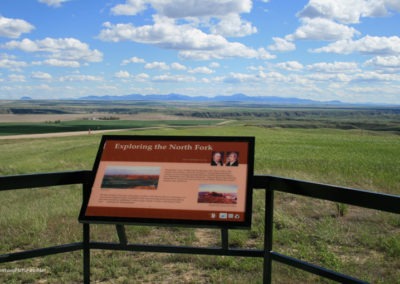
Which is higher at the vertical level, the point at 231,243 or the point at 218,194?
the point at 218,194

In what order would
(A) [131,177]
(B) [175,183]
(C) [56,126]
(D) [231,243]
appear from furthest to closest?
(C) [56,126] < (D) [231,243] < (A) [131,177] < (B) [175,183]

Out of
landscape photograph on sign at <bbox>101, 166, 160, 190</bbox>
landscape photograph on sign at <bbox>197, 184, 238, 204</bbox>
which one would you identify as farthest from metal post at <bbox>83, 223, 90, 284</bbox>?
landscape photograph on sign at <bbox>197, 184, 238, 204</bbox>

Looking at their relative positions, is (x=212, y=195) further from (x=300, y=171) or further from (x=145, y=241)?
(x=300, y=171)

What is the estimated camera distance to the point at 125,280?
20.7ft

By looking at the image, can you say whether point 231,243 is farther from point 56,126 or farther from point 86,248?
point 56,126

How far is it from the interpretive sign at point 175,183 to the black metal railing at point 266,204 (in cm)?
24

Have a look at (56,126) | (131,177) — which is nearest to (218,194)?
(131,177)

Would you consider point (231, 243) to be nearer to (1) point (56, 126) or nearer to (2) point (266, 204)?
(2) point (266, 204)

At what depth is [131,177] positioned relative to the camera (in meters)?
4.71

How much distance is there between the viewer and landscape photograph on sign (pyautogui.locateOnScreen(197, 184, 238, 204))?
4375mm

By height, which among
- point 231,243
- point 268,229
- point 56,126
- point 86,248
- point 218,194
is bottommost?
point 56,126

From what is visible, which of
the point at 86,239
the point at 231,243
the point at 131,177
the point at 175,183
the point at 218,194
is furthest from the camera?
the point at 231,243

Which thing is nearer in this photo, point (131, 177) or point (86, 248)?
point (131, 177)

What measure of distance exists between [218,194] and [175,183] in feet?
1.39
